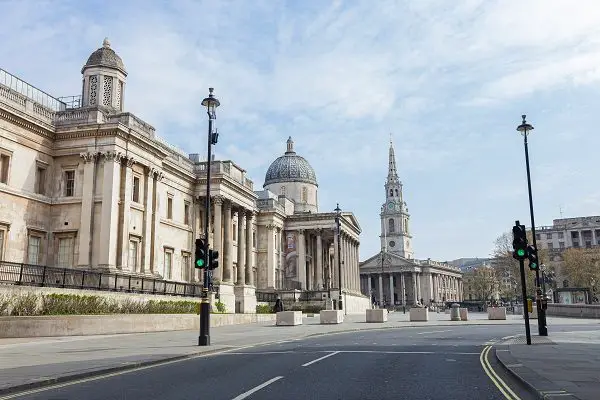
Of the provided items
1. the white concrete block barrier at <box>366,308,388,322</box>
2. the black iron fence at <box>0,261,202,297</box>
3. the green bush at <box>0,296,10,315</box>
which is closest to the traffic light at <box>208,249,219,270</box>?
the green bush at <box>0,296,10,315</box>

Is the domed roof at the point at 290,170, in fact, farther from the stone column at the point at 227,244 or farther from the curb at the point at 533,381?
the curb at the point at 533,381

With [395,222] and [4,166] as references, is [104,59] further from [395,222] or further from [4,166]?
[395,222]

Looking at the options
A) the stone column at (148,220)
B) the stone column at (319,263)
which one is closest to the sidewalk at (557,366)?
the stone column at (148,220)

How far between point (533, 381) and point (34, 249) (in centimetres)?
3384

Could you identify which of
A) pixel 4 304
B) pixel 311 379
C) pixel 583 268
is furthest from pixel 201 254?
pixel 583 268

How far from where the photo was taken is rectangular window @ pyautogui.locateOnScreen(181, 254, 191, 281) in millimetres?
50969

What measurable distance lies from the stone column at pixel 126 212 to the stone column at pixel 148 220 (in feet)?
6.67

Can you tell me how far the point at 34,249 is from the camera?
119 feet

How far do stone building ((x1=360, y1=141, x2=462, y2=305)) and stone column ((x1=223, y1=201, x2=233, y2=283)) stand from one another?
97886 mm

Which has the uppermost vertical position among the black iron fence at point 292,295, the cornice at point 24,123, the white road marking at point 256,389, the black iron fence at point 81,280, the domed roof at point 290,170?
the domed roof at point 290,170

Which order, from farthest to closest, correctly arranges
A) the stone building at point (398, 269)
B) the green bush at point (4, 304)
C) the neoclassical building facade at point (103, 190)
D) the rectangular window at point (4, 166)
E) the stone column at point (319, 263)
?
the stone building at point (398, 269) < the stone column at point (319, 263) < the neoclassical building facade at point (103, 190) < the rectangular window at point (4, 166) < the green bush at point (4, 304)

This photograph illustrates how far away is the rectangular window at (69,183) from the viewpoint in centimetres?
3841

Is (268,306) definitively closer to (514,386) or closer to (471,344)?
(471,344)

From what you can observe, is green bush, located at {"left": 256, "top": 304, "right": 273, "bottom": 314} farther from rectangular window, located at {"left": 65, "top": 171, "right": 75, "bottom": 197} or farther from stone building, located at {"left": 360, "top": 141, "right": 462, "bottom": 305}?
stone building, located at {"left": 360, "top": 141, "right": 462, "bottom": 305}
